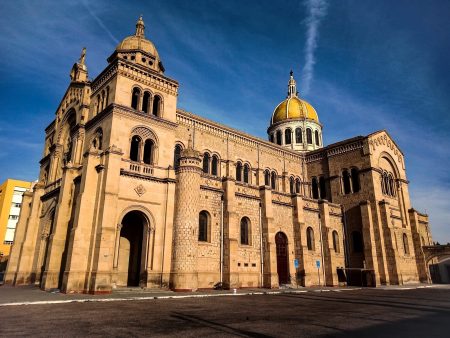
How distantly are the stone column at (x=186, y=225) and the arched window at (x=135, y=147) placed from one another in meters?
3.59

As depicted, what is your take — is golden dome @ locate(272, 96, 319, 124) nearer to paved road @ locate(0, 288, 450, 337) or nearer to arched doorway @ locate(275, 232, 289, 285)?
arched doorway @ locate(275, 232, 289, 285)

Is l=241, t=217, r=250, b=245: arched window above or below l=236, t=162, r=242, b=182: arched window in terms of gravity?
below

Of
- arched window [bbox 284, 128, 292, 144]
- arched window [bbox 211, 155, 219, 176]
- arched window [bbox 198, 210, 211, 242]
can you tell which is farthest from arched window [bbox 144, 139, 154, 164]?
arched window [bbox 284, 128, 292, 144]

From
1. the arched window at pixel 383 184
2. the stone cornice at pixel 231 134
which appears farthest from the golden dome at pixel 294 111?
the arched window at pixel 383 184

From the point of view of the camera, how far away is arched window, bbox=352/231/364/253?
35969 millimetres

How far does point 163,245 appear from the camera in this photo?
23578mm

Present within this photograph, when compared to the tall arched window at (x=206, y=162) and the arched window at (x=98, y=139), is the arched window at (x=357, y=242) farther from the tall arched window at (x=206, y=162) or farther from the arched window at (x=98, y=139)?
the arched window at (x=98, y=139)

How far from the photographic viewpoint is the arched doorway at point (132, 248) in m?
23.8

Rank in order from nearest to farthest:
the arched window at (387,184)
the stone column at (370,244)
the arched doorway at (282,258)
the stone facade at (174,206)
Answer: the stone facade at (174,206), the arched doorway at (282,258), the stone column at (370,244), the arched window at (387,184)

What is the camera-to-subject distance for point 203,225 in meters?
26.1

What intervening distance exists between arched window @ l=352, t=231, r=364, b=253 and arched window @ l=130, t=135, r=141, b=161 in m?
25.4

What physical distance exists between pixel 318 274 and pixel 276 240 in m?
6.01

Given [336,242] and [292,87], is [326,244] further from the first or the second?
[292,87]

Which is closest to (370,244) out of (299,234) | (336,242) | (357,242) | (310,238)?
(357,242)
